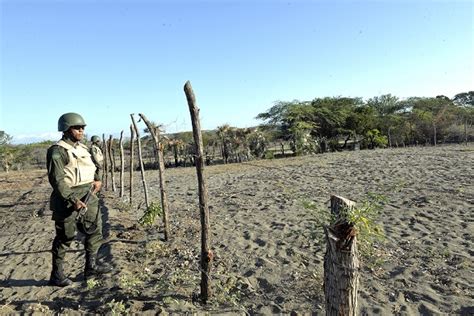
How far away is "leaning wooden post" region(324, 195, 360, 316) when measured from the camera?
1.92m

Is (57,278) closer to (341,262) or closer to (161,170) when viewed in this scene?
(161,170)

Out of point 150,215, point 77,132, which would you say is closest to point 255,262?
point 150,215

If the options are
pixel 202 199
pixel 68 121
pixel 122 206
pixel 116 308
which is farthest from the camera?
pixel 122 206

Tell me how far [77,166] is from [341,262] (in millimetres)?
2895

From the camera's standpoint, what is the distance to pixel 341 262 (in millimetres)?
1983

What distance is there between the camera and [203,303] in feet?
10.6

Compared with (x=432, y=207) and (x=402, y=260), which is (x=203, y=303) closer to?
(x=402, y=260)

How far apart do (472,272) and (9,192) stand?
16407 millimetres

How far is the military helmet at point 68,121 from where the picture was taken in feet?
11.7

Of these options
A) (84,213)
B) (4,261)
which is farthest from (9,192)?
(84,213)

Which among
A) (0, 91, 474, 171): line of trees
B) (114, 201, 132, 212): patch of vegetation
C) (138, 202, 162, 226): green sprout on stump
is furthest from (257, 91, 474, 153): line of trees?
(138, 202, 162, 226): green sprout on stump

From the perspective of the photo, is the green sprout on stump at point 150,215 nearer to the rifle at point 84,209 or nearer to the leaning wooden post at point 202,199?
the rifle at point 84,209

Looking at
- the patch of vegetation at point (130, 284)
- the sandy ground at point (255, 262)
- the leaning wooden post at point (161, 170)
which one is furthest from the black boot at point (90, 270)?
the leaning wooden post at point (161, 170)

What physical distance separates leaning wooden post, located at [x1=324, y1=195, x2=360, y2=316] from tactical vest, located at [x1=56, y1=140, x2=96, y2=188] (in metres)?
2.78
